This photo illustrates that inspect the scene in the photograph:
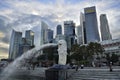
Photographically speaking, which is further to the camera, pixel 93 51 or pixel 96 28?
pixel 96 28

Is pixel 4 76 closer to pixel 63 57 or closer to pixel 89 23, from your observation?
pixel 63 57

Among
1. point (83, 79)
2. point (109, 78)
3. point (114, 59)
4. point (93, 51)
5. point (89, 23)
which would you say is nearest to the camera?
point (109, 78)

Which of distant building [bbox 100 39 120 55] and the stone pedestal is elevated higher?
distant building [bbox 100 39 120 55]

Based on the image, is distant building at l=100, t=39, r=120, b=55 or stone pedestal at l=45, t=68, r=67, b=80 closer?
stone pedestal at l=45, t=68, r=67, b=80

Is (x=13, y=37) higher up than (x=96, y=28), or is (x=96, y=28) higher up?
(x=96, y=28)

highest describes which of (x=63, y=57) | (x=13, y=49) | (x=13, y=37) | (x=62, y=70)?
(x=13, y=37)

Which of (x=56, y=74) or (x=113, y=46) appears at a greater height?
(x=113, y=46)

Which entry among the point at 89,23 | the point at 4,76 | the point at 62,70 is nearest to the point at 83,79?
the point at 62,70

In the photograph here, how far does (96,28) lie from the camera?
196000mm

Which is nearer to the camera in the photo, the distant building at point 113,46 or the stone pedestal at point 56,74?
the stone pedestal at point 56,74

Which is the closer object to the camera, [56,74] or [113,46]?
[56,74]

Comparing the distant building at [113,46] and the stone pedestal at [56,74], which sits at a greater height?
the distant building at [113,46]

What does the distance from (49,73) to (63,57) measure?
318 centimetres

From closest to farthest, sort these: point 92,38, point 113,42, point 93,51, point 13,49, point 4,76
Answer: point 4,76
point 93,51
point 113,42
point 13,49
point 92,38
